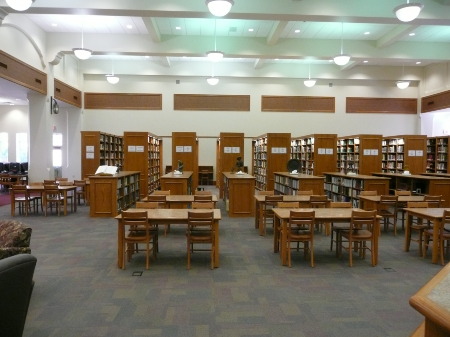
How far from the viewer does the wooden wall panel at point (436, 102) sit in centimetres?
1406

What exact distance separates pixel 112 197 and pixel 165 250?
3486 mm

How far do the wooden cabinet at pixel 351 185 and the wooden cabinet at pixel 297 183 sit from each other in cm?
113

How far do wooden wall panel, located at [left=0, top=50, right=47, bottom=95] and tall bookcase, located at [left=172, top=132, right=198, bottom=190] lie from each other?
14.7 ft

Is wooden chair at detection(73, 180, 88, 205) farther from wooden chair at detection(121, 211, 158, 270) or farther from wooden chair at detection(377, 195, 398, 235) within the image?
wooden chair at detection(377, 195, 398, 235)

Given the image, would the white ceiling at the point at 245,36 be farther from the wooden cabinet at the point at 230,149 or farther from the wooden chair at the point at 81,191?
the wooden chair at the point at 81,191

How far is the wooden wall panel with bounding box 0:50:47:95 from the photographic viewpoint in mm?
8750

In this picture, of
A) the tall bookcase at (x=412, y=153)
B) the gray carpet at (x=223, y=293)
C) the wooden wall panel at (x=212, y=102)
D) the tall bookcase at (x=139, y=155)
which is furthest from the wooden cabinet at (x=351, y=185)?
the tall bookcase at (x=139, y=155)

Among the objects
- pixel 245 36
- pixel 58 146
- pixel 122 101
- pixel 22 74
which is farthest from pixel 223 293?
pixel 122 101

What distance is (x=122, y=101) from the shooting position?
51.2 ft

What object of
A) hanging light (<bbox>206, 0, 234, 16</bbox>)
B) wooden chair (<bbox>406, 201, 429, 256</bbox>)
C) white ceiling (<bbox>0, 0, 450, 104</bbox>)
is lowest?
wooden chair (<bbox>406, 201, 429, 256</bbox>)

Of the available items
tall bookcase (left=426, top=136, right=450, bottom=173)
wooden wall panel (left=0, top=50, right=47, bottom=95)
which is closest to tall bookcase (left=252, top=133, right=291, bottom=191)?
tall bookcase (left=426, top=136, right=450, bottom=173)

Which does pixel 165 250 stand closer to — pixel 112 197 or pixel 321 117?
pixel 112 197

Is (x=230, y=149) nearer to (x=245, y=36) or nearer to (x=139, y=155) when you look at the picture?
(x=139, y=155)

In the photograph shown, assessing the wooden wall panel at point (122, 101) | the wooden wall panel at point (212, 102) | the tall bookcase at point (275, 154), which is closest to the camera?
the tall bookcase at point (275, 154)
